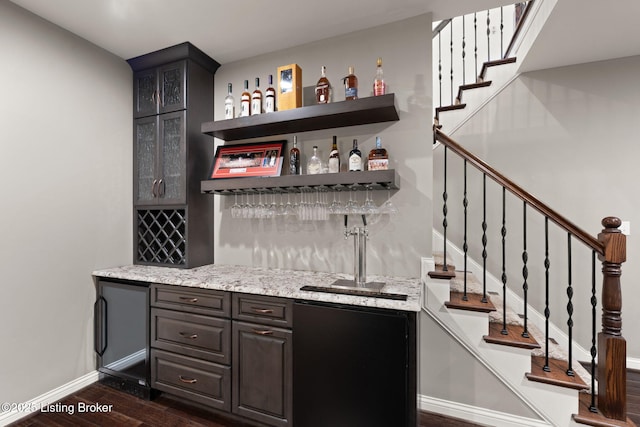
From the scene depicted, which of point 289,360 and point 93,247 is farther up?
point 93,247

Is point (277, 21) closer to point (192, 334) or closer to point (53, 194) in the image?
point (53, 194)

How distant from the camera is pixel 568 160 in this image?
2762 millimetres

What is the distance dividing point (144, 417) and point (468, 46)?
16.5 feet

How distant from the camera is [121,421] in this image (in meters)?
1.98

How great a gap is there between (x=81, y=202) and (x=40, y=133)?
557mm

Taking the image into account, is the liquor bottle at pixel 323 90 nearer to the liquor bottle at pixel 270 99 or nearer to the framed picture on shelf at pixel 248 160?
the liquor bottle at pixel 270 99

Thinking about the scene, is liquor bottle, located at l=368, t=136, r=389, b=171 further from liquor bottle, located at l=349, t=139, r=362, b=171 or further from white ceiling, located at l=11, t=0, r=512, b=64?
white ceiling, located at l=11, t=0, r=512, b=64

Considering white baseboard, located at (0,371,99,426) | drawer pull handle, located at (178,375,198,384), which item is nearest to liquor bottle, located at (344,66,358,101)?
drawer pull handle, located at (178,375,198,384)

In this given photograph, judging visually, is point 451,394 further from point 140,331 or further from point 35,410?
point 35,410

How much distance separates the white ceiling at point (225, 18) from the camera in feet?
6.65

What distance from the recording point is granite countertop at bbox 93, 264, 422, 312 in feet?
5.39

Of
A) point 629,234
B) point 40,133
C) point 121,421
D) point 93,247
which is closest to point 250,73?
point 40,133

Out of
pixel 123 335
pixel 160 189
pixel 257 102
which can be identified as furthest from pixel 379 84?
pixel 123 335

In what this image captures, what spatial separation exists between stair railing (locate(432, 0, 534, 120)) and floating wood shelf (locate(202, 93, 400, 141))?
188 cm
